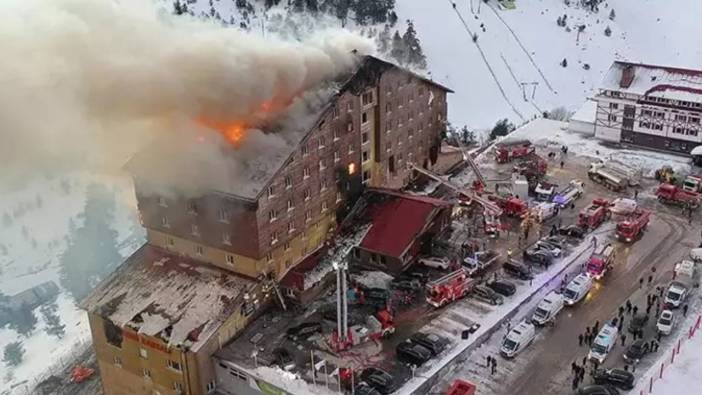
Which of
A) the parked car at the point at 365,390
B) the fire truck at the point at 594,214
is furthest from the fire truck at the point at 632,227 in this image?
the parked car at the point at 365,390

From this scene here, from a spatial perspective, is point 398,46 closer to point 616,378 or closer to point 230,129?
point 230,129

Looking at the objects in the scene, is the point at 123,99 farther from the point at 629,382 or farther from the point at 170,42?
the point at 629,382

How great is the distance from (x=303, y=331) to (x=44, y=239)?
5265 centimetres

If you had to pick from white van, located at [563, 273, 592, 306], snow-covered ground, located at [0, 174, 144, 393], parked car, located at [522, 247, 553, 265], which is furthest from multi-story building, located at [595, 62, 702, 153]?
snow-covered ground, located at [0, 174, 144, 393]

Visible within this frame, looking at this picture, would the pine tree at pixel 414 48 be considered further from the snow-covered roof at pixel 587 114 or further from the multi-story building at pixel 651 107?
the multi-story building at pixel 651 107

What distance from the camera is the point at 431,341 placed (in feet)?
124

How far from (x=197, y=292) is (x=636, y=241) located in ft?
89.3

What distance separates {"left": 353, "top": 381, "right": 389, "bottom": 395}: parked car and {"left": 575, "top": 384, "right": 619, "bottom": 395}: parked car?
29.8ft

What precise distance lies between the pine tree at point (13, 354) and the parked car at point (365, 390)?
133ft

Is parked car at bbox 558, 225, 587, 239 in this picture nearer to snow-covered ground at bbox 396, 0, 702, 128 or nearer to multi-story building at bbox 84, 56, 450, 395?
multi-story building at bbox 84, 56, 450, 395

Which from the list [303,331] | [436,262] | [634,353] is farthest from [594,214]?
[303,331]

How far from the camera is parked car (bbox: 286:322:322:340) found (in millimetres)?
39000

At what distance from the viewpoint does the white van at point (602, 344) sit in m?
36.8

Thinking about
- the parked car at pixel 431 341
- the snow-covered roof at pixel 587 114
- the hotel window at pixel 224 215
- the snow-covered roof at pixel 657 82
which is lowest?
the parked car at pixel 431 341
